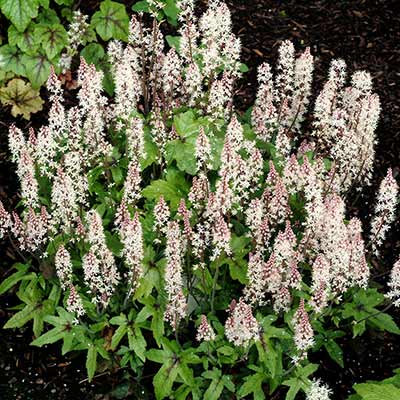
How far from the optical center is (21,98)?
833cm

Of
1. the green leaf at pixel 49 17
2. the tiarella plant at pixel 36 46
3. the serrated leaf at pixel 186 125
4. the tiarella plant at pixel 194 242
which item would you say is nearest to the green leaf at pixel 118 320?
the tiarella plant at pixel 194 242

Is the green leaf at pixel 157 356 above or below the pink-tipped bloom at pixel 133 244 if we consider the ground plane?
below

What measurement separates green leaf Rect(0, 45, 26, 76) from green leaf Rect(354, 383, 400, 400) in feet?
17.7

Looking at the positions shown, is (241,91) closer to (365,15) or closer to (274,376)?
(365,15)

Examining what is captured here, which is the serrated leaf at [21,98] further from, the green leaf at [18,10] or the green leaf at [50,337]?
the green leaf at [50,337]

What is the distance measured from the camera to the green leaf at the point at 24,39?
8148 millimetres

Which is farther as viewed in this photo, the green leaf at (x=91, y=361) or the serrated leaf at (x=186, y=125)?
the serrated leaf at (x=186, y=125)

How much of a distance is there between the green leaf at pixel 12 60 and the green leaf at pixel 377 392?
5397 millimetres

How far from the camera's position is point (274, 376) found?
17.6 feet

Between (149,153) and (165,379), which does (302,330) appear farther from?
(149,153)

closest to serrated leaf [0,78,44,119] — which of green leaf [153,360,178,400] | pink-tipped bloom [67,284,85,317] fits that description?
pink-tipped bloom [67,284,85,317]

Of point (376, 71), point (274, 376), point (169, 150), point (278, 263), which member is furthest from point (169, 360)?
point (376, 71)

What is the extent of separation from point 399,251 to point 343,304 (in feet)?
4.80

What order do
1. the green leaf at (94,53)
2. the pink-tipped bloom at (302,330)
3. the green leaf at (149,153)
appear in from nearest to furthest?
the pink-tipped bloom at (302,330)
the green leaf at (149,153)
the green leaf at (94,53)
